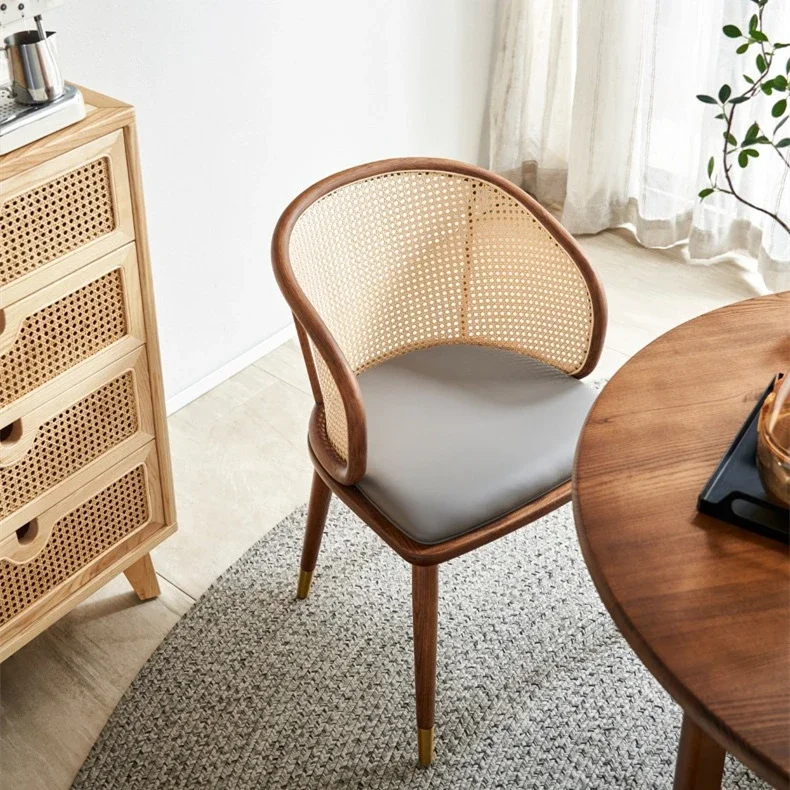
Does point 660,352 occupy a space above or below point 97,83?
below

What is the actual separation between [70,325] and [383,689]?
0.82 meters

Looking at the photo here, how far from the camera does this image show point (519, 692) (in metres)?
1.81

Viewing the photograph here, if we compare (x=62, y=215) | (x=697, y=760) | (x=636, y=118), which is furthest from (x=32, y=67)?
(x=636, y=118)

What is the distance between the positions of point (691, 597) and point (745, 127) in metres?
1.95

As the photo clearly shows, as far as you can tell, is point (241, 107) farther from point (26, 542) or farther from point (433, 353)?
point (26, 542)

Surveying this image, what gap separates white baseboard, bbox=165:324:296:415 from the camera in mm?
2471

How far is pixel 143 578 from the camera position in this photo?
197cm

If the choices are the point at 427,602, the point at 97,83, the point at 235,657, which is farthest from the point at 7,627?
the point at 97,83

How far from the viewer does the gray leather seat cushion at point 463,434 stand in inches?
59.6

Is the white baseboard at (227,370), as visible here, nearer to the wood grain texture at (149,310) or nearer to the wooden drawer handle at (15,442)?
the wood grain texture at (149,310)

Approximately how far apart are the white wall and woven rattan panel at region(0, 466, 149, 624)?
607 mm

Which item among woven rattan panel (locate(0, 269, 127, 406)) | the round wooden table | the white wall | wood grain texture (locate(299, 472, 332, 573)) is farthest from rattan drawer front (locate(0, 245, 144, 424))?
the round wooden table

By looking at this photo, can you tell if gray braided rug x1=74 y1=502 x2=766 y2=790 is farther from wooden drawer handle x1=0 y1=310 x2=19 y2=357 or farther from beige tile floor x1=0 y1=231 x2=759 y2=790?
wooden drawer handle x1=0 y1=310 x2=19 y2=357

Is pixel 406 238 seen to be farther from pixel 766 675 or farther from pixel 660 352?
pixel 766 675
